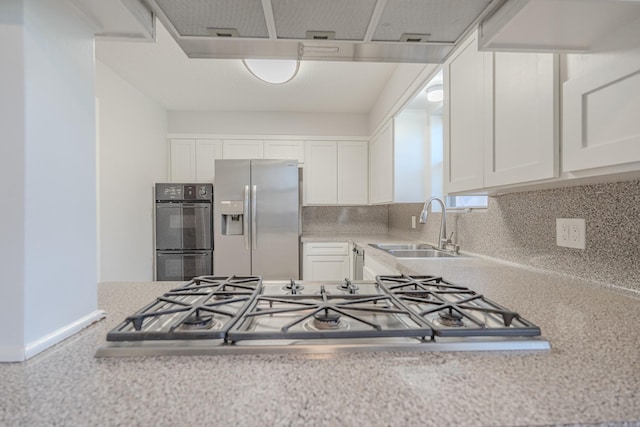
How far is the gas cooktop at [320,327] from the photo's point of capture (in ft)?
1.73

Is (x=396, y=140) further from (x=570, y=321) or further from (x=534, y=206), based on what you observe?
(x=570, y=321)

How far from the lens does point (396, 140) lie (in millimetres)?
2641

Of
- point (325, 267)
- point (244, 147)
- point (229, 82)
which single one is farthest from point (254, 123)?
point (325, 267)

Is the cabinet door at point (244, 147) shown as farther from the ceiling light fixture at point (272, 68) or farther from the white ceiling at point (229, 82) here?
the ceiling light fixture at point (272, 68)

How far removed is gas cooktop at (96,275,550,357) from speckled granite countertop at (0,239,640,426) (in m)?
0.02

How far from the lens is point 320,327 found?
62 centimetres

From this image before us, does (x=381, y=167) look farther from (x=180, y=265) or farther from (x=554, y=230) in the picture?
(x=180, y=265)

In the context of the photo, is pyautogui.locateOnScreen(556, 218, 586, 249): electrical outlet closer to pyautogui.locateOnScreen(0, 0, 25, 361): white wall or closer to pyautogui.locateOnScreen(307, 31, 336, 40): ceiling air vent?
pyautogui.locateOnScreen(307, 31, 336, 40): ceiling air vent

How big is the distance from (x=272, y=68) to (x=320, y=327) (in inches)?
82.8

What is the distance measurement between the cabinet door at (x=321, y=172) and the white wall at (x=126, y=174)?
1709 mm

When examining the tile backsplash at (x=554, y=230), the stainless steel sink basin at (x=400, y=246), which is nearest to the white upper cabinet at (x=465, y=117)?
the tile backsplash at (x=554, y=230)

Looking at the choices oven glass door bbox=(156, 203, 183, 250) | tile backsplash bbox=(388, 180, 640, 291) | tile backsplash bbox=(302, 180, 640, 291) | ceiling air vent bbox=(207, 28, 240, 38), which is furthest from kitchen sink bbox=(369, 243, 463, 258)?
oven glass door bbox=(156, 203, 183, 250)

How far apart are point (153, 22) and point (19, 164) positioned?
438 mm

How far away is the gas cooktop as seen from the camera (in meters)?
0.53
